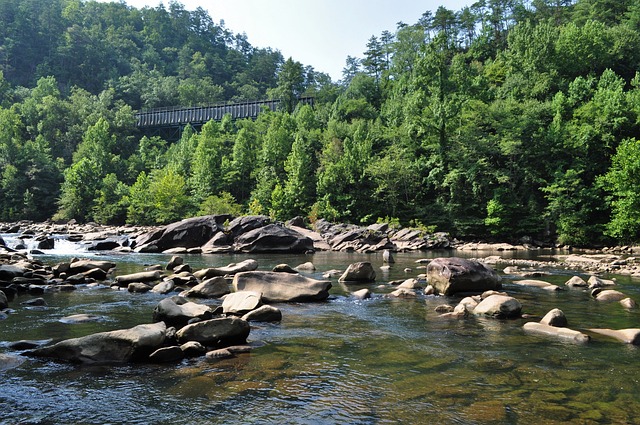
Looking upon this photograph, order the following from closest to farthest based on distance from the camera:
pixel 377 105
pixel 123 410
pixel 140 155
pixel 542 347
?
pixel 123 410, pixel 542 347, pixel 377 105, pixel 140 155

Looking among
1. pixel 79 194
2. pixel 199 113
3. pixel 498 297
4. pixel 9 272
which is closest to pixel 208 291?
pixel 9 272

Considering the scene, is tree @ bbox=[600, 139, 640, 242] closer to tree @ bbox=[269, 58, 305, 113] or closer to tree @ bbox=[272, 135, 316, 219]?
tree @ bbox=[272, 135, 316, 219]

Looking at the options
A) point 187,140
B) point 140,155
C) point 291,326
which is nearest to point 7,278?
point 291,326

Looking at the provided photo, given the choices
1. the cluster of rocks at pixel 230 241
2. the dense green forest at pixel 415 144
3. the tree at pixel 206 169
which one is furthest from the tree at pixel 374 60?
the cluster of rocks at pixel 230 241

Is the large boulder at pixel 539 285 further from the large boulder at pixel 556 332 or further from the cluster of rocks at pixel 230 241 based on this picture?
the cluster of rocks at pixel 230 241

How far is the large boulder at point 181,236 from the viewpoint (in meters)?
35.8

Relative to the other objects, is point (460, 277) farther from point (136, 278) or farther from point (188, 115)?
point (188, 115)

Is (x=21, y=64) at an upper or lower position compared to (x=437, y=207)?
upper

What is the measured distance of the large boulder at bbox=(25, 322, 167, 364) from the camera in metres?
7.84

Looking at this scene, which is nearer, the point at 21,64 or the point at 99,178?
the point at 99,178

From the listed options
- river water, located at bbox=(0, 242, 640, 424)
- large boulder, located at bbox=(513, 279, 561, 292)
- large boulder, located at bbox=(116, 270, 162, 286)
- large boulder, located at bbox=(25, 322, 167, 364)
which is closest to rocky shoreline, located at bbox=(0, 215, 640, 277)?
large boulder, located at bbox=(513, 279, 561, 292)

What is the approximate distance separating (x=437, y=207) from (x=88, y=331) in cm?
4686

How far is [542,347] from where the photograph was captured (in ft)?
29.3

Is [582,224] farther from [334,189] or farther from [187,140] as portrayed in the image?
[187,140]
